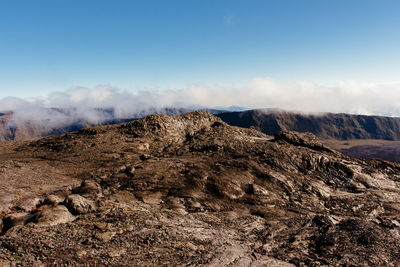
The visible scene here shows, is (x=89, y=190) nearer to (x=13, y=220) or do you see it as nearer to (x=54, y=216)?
(x=54, y=216)

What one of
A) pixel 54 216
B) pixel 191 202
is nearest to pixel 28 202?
pixel 54 216

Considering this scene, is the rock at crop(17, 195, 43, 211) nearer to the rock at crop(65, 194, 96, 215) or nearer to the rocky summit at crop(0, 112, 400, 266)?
the rocky summit at crop(0, 112, 400, 266)

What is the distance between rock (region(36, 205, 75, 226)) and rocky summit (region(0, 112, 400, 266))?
0.25 ft

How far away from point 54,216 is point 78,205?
2.09 metres

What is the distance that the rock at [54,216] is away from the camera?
15.6 m

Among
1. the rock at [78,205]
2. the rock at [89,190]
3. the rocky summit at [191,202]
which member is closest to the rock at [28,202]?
the rocky summit at [191,202]

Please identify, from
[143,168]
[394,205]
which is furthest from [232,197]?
[394,205]

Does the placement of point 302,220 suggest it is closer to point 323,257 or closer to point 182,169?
point 323,257

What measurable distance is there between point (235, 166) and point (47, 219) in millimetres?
21471

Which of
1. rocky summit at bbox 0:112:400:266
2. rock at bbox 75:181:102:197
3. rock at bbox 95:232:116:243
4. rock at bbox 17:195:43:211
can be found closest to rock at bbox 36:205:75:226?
rocky summit at bbox 0:112:400:266

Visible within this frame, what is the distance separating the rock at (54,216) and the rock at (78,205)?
0.49 meters

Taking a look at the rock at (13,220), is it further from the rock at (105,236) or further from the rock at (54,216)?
the rock at (105,236)

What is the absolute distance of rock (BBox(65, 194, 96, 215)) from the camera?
700 inches

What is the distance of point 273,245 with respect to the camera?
674 inches
